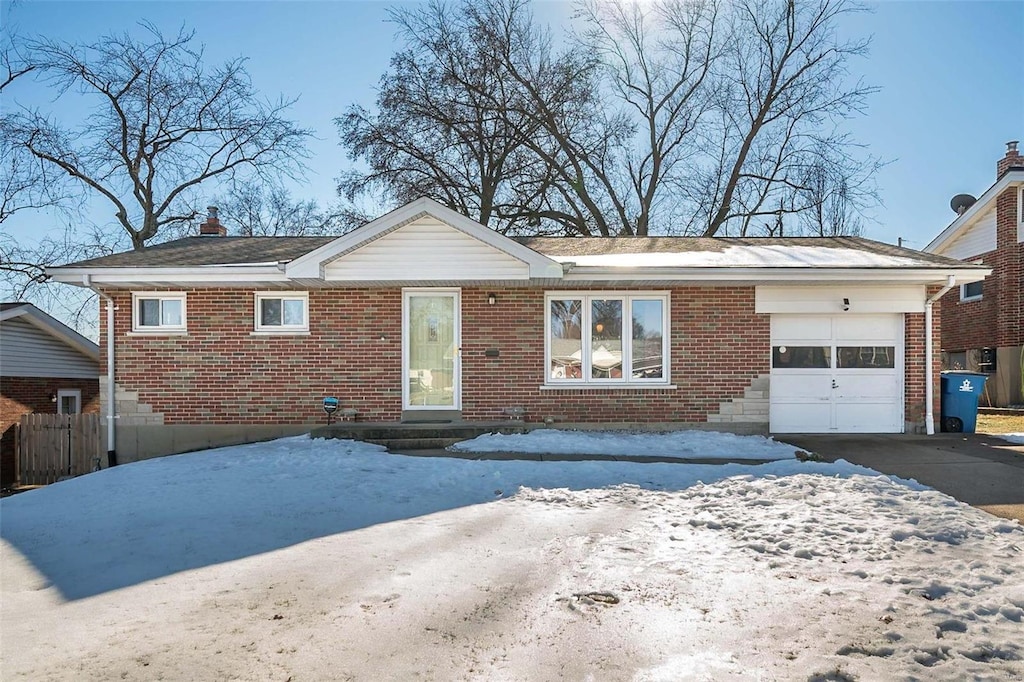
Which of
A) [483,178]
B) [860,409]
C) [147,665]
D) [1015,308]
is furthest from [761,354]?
[483,178]

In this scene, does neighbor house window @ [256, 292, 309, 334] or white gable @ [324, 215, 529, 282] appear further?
neighbor house window @ [256, 292, 309, 334]

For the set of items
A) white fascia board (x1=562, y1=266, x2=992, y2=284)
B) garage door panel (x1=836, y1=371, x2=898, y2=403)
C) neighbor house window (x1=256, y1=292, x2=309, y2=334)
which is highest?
white fascia board (x1=562, y1=266, x2=992, y2=284)

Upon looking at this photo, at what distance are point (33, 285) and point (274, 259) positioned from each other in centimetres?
1805

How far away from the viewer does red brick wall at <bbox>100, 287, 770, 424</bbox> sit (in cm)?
1016

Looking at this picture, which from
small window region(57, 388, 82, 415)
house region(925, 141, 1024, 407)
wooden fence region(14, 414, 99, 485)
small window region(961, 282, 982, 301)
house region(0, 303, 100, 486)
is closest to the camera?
wooden fence region(14, 414, 99, 485)

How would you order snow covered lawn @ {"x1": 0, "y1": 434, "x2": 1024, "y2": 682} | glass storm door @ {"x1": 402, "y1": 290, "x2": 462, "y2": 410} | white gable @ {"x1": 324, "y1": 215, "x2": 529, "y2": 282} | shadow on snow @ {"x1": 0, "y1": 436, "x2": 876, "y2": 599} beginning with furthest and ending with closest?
1. glass storm door @ {"x1": 402, "y1": 290, "x2": 462, "y2": 410}
2. white gable @ {"x1": 324, "y1": 215, "x2": 529, "y2": 282}
3. shadow on snow @ {"x1": 0, "y1": 436, "x2": 876, "y2": 599}
4. snow covered lawn @ {"x1": 0, "y1": 434, "x2": 1024, "y2": 682}

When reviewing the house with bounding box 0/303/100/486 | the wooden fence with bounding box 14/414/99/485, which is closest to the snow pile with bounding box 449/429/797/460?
the wooden fence with bounding box 14/414/99/485

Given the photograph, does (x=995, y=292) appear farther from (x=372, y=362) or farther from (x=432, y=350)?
(x=372, y=362)

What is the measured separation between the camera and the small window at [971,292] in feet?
63.2

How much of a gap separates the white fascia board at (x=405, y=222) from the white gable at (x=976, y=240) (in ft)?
58.2

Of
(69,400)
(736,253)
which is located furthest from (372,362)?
(69,400)

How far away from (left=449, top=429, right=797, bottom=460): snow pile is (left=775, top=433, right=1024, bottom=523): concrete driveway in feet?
2.69

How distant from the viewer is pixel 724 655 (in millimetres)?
2977

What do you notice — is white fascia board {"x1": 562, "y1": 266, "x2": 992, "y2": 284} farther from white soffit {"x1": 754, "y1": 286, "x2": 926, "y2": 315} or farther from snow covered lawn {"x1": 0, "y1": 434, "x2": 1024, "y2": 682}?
snow covered lawn {"x1": 0, "y1": 434, "x2": 1024, "y2": 682}
